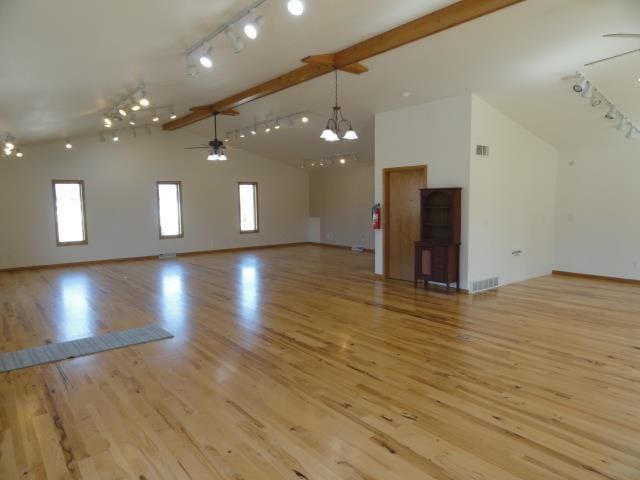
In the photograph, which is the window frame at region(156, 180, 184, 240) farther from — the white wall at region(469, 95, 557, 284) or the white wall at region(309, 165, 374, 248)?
the white wall at region(469, 95, 557, 284)

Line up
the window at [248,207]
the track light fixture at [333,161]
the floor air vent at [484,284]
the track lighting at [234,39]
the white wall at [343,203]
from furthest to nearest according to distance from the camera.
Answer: the window at [248,207], the white wall at [343,203], the track light fixture at [333,161], the floor air vent at [484,284], the track lighting at [234,39]

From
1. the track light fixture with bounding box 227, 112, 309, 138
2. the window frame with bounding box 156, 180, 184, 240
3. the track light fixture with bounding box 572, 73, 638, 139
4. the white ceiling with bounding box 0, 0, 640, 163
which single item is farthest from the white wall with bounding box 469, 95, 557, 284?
the window frame with bounding box 156, 180, 184, 240

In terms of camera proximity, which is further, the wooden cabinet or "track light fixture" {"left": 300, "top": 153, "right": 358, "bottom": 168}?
"track light fixture" {"left": 300, "top": 153, "right": 358, "bottom": 168}

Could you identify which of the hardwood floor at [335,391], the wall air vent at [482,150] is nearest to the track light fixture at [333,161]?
the wall air vent at [482,150]

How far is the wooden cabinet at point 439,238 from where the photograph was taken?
21.0 ft

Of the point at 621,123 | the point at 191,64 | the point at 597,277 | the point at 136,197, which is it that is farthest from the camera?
the point at 136,197

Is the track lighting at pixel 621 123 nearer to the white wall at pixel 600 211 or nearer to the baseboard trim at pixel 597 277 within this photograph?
the white wall at pixel 600 211

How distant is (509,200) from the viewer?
6961 mm

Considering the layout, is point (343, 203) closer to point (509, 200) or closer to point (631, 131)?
point (509, 200)

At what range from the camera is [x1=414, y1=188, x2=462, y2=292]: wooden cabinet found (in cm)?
639

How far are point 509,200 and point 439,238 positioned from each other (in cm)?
131

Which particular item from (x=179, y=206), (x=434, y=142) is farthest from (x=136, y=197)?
(x=434, y=142)

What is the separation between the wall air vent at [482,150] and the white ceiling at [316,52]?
2.20ft

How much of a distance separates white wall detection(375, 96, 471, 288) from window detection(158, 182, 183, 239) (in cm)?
611
